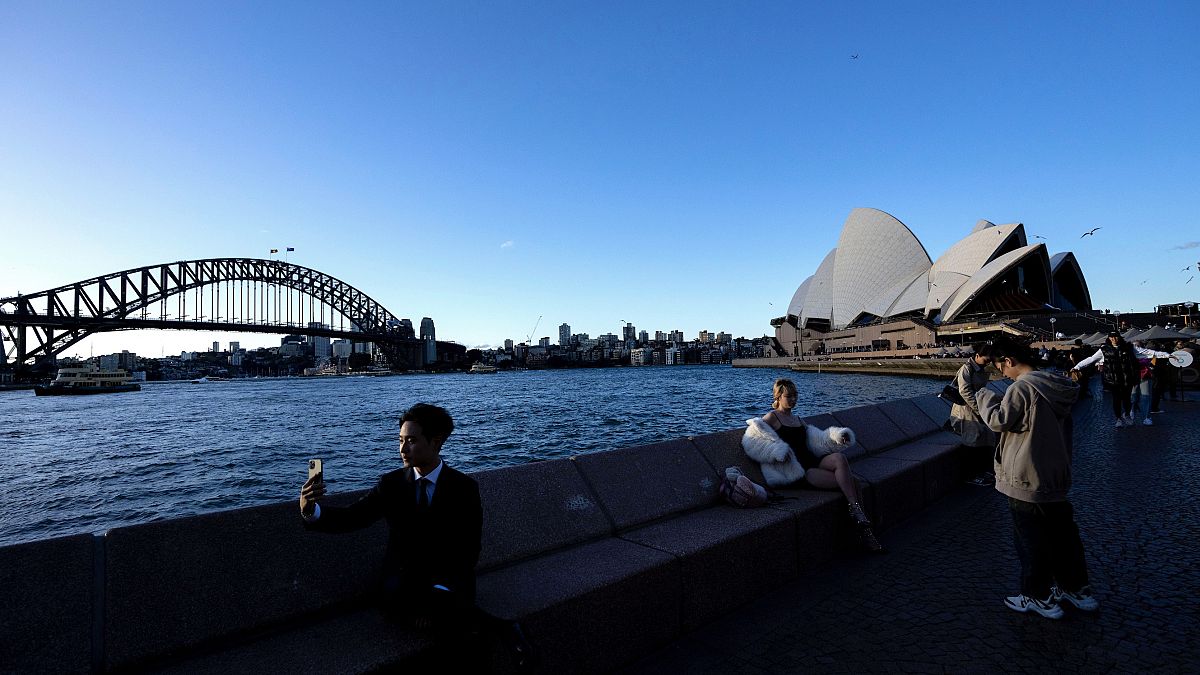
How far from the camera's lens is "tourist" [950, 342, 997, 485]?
14.4 ft

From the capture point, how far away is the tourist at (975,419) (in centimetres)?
439

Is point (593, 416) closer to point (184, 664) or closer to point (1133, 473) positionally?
point (1133, 473)

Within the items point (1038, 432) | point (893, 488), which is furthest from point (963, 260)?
point (1038, 432)

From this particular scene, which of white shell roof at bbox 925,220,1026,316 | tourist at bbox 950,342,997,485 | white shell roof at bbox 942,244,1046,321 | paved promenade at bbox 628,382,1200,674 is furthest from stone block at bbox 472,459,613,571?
white shell roof at bbox 925,220,1026,316

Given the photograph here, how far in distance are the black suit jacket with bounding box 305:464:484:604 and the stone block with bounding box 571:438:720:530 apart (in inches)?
53.1

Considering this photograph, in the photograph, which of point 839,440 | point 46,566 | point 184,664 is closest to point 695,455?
point 839,440

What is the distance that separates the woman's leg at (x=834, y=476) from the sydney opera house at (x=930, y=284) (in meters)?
58.6

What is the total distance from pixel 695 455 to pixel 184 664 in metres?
3.12

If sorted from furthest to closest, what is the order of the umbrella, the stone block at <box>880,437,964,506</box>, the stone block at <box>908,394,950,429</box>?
the umbrella → the stone block at <box>908,394,950,429</box> → the stone block at <box>880,437,964,506</box>

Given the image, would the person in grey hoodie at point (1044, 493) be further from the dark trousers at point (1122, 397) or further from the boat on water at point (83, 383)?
the boat on water at point (83, 383)

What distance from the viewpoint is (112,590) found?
2.04 m

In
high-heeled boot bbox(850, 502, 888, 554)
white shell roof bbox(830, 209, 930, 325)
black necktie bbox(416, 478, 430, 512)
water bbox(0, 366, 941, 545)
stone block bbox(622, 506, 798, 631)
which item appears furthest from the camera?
white shell roof bbox(830, 209, 930, 325)

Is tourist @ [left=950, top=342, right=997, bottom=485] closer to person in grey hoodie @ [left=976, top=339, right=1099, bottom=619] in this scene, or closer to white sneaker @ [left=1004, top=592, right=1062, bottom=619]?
person in grey hoodie @ [left=976, top=339, right=1099, bottom=619]

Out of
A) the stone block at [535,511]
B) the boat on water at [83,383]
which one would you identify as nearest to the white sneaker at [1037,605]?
the stone block at [535,511]
